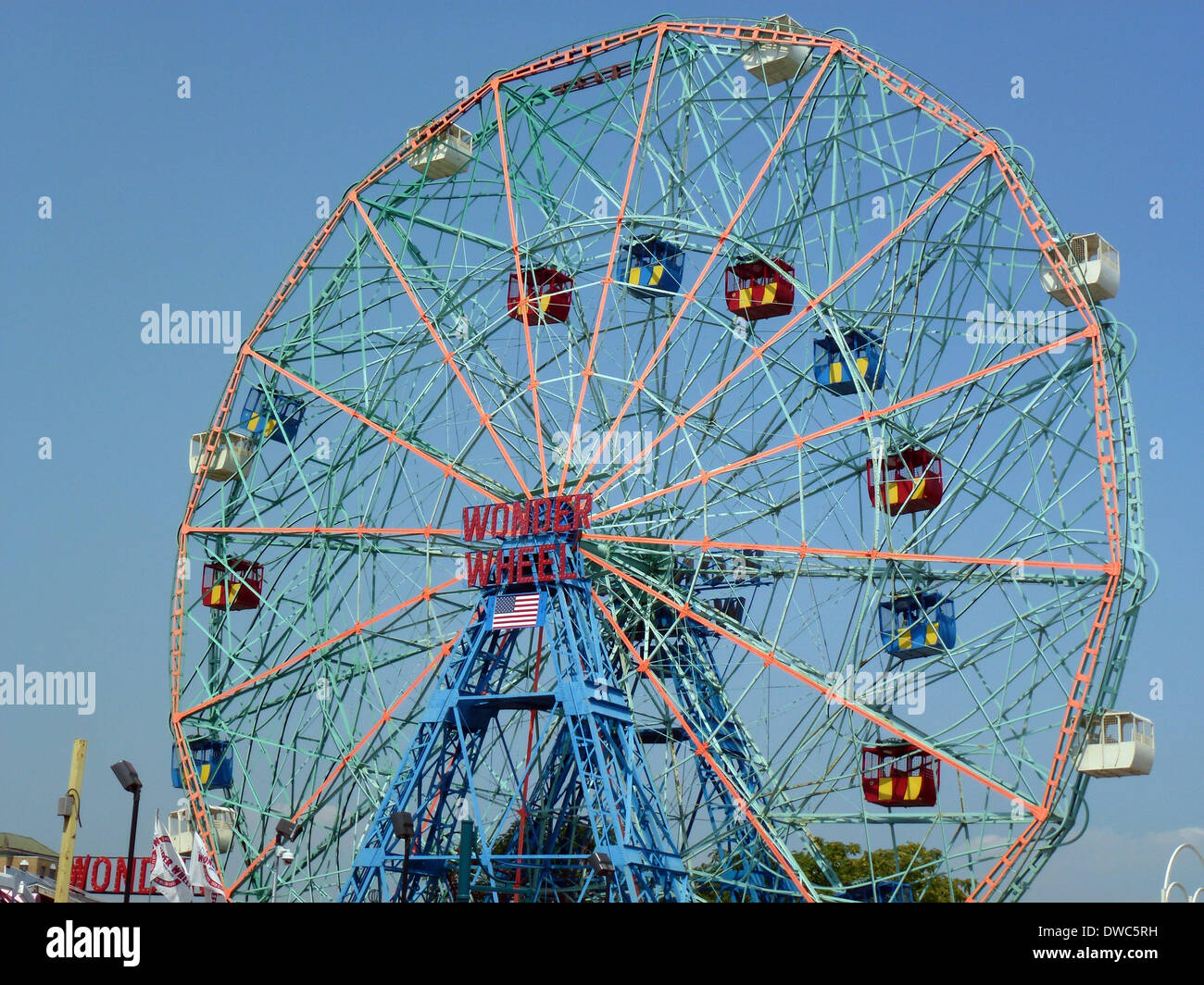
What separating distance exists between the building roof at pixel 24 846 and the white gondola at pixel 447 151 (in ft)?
234

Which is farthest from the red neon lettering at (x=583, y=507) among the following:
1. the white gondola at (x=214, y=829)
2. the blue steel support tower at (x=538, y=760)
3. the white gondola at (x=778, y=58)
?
the white gondola at (x=214, y=829)

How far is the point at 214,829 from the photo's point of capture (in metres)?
46.7

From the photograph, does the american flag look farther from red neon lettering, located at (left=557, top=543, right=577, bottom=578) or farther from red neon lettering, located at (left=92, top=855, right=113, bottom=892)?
red neon lettering, located at (left=92, top=855, right=113, bottom=892)

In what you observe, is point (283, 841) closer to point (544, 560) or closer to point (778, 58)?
point (544, 560)

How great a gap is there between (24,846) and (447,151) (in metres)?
86.9

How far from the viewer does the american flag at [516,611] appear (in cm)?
4041

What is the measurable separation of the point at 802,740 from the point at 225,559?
20.0 metres

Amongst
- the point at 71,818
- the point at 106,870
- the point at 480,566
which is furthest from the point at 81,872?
the point at 71,818

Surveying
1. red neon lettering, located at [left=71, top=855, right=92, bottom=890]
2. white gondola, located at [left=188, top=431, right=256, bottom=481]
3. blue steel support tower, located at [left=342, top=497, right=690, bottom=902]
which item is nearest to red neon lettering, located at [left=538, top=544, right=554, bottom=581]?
blue steel support tower, located at [left=342, top=497, right=690, bottom=902]

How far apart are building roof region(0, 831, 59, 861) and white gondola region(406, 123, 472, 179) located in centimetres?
7137

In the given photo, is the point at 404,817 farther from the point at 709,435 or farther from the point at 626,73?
the point at 626,73

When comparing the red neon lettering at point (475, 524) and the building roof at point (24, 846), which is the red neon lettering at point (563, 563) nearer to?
the red neon lettering at point (475, 524)
